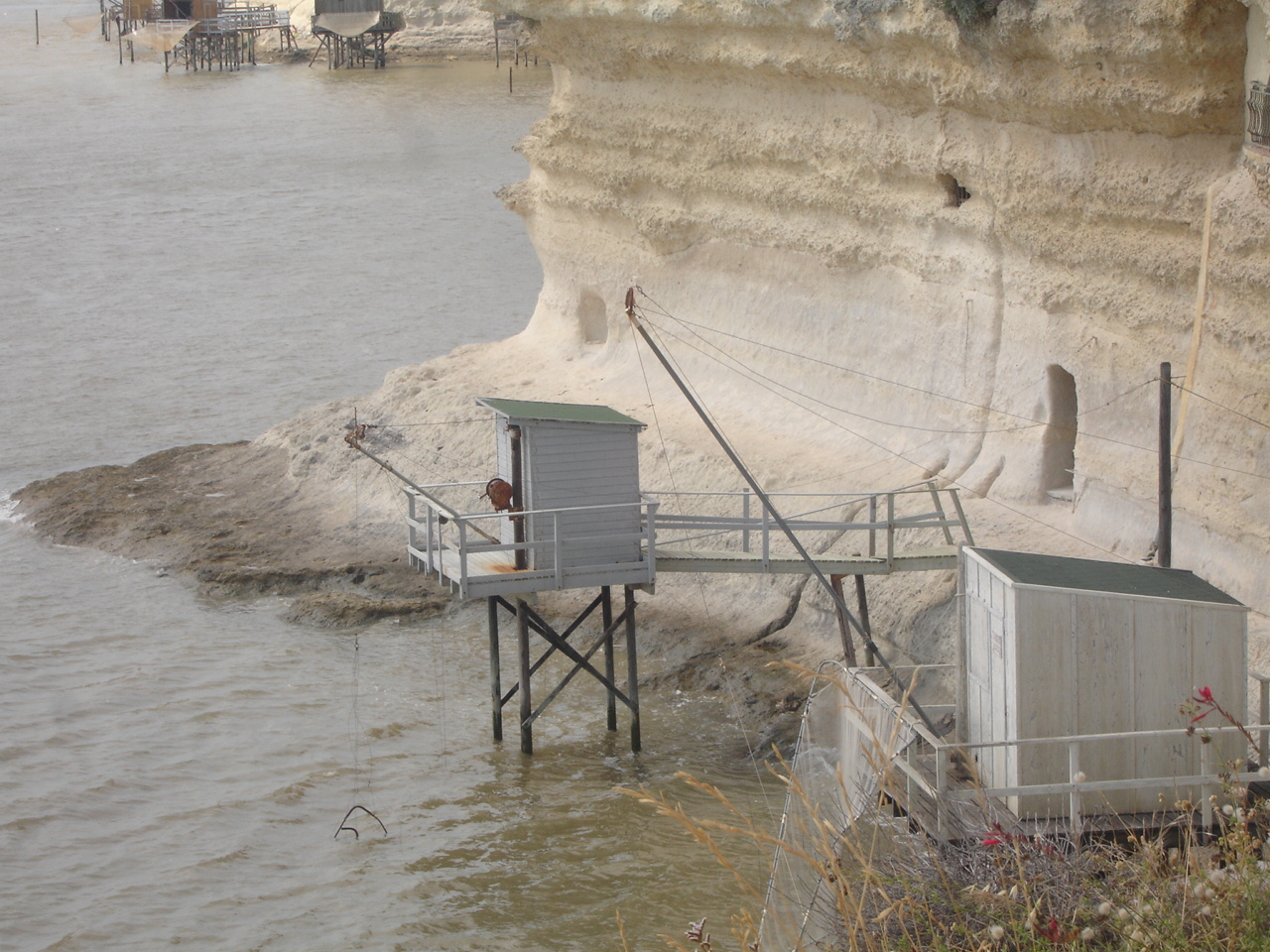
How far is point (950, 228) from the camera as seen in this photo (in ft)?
64.1

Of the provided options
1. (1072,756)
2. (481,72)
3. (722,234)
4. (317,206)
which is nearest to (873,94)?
(722,234)

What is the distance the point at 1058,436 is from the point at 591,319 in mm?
10367

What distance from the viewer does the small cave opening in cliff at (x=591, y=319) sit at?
86.5ft

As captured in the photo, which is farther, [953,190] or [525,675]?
[953,190]

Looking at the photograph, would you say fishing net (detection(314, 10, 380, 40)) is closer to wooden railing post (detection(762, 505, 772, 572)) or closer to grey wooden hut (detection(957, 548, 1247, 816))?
wooden railing post (detection(762, 505, 772, 572))

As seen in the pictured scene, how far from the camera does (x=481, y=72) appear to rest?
79750 millimetres

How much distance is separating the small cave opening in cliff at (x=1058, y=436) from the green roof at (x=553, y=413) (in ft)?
17.1

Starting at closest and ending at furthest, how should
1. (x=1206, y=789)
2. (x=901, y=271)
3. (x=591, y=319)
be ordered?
(x=1206, y=789)
(x=901, y=271)
(x=591, y=319)

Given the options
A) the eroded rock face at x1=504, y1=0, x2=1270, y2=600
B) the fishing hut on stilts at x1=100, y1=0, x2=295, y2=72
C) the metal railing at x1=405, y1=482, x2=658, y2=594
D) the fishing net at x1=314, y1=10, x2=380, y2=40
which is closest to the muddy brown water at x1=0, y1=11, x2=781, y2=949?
the metal railing at x1=405, y1=482, x2=658, y2=594

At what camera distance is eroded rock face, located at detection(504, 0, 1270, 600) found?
51.6ft

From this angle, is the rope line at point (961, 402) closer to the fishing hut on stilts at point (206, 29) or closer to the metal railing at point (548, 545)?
the metal railing at point (548, 545)

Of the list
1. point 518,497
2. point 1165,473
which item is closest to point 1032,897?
point 1165,473

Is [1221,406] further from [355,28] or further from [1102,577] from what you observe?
[355,28]

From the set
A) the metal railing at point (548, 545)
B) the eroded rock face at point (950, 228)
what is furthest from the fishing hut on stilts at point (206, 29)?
the metal railing at point (548, 545)
